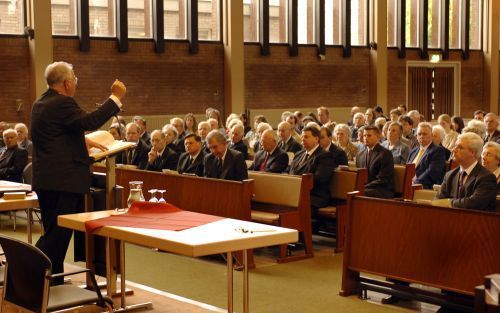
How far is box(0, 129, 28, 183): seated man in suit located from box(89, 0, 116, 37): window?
5953mm

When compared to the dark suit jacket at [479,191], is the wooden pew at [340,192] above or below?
below

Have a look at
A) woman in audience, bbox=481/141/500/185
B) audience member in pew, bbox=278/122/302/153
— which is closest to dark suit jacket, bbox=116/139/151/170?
audience member in pew, bbox=278/122/302/153

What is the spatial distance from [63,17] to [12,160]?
592cm

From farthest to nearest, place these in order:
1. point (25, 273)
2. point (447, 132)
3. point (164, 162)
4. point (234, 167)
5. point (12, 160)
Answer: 1. point (447, 132)
2. point (12, 160)
3. point (164, 162)
4. point (234, 167)
5. point (25, 273)

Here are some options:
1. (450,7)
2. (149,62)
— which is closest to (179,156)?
(149,62)

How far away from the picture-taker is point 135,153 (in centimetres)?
1147

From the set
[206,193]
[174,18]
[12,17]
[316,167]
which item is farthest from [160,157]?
[174,18]

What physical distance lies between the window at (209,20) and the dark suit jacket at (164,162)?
26.7 ft

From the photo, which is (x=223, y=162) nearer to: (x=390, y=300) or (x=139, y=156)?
(x=390, y=300)

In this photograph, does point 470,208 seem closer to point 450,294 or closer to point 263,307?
point 450,294

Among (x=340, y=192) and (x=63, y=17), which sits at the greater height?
(x=63, y=17)

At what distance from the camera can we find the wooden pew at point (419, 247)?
18.2ft

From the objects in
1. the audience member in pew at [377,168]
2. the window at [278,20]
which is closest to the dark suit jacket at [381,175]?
the audience member in pew at [377,168]

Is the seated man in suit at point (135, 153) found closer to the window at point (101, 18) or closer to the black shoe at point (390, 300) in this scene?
the black shoe at point (390, 300)
